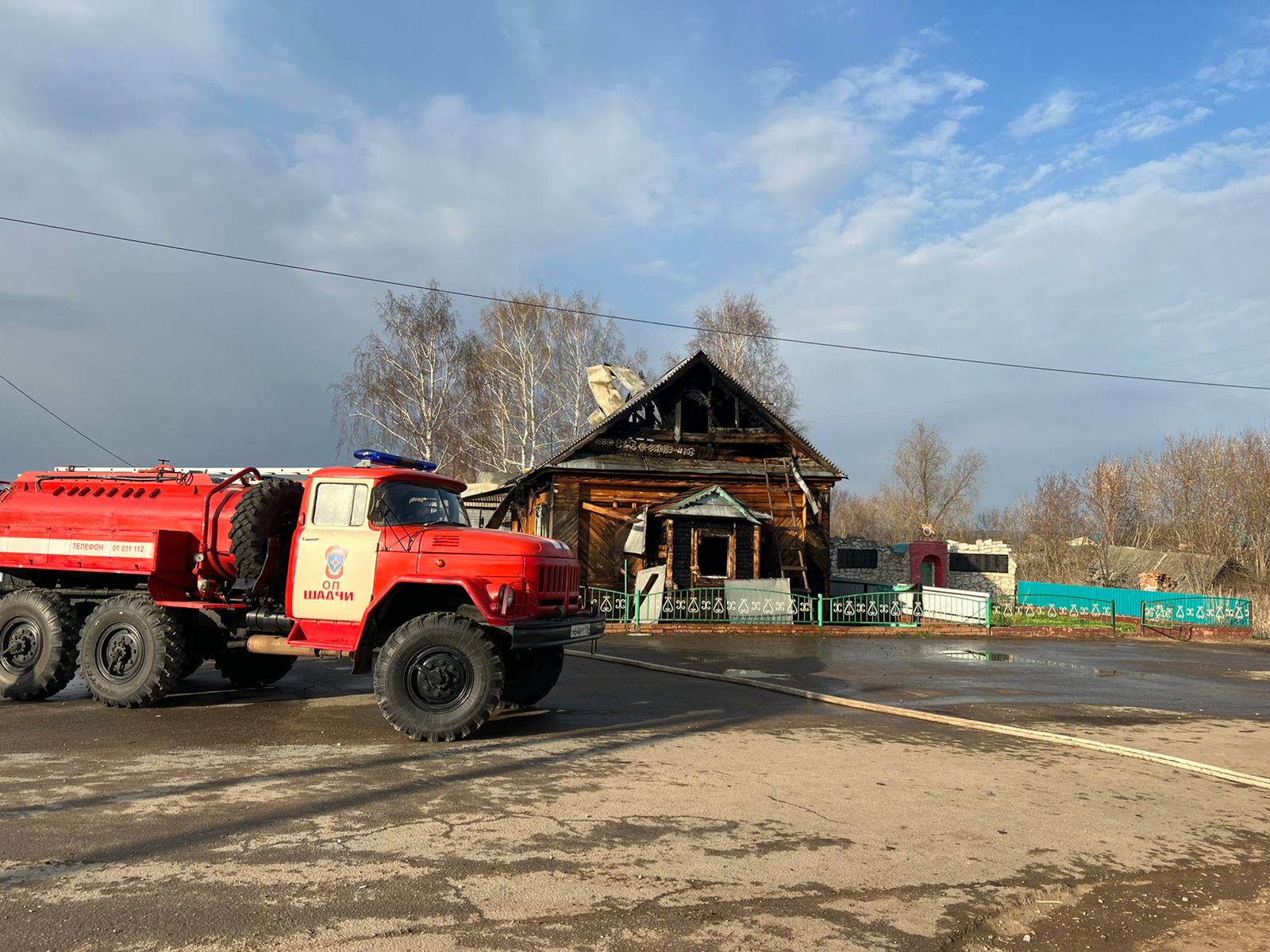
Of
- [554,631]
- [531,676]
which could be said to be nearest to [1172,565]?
[531,676]

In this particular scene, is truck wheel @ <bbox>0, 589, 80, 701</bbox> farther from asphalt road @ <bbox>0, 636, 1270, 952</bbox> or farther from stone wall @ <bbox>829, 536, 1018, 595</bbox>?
stone wall @ <bbox>829, 536, 1018, 595</bbox>

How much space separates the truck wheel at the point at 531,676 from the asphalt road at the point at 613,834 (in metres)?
0.48

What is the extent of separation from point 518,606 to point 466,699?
3.02 ft

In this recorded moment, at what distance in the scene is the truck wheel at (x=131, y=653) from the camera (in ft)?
28.3

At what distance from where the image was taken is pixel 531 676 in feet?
30.0

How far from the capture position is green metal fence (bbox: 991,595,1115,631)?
72.1 feet

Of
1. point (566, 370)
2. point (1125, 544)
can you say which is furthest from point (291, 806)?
point (1125, 544)

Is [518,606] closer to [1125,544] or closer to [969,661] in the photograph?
[969,661]

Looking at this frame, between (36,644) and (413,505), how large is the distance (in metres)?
4.50

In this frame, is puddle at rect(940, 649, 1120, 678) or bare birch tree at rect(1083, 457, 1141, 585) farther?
bare birch tree at rect(1083, 457, 1141, 585)

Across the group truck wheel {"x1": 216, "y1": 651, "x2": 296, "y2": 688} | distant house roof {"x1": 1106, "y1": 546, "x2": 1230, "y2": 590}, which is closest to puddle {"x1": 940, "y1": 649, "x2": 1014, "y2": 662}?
truck wheel {"x1": 216, "y1": 651, "x2": 296, "y2": 688}

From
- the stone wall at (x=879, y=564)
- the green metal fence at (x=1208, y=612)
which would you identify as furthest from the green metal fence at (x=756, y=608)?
the stone wall at (x=879, y=564)

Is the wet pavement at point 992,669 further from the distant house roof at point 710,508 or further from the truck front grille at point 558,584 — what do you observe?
the distant house roof at point 710,508

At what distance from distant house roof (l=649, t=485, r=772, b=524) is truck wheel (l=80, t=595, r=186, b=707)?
14.8 metres
